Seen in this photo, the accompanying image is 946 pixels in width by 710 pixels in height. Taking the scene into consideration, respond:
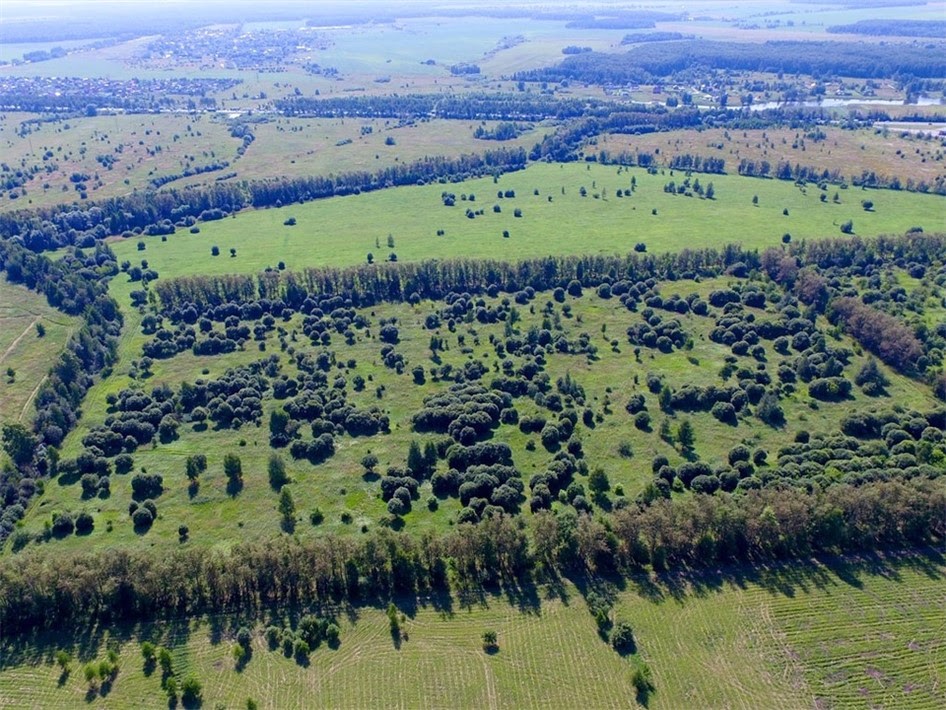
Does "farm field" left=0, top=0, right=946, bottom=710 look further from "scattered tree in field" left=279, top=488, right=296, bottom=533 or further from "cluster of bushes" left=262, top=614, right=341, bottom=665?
"scattered tree in field" left=279, top=488, right=296, bottom=533

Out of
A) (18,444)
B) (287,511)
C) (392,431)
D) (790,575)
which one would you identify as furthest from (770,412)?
(18,444)

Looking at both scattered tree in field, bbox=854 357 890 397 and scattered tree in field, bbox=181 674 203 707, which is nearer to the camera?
scattered tree in field, bbox=181 674 203 707

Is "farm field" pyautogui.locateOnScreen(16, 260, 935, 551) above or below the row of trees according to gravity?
below

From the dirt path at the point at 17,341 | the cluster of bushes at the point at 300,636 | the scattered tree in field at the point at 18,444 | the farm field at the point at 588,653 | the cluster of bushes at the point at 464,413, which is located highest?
the scattered tree in field at the point at 18,444

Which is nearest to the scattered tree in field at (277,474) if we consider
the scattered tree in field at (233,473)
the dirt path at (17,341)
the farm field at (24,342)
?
the scattered tree in field at (233,473)

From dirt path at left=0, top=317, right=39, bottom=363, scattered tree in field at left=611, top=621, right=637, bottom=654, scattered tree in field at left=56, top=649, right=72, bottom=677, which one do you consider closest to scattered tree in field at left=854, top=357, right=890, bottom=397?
scattered tree in field at left=611, top=621, right=637, bottom=654

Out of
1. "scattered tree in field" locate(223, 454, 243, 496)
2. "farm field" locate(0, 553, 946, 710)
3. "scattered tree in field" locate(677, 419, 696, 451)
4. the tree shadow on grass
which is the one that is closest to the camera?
"farm field" locate(0, 553, 946, 710)

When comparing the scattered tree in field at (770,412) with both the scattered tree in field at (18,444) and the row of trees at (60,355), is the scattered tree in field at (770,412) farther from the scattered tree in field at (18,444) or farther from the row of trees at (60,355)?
the scattered tree in field at (18,444)

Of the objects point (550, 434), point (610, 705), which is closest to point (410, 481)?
point (550, 434)
